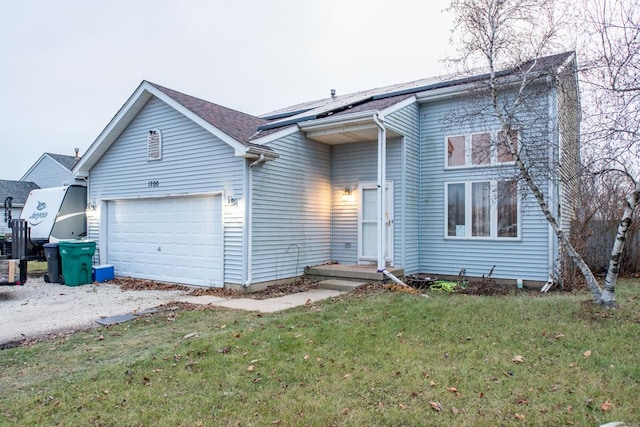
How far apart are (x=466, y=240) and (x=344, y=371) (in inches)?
274

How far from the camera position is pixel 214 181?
9711mm

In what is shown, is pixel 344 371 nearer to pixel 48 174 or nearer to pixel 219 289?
pixel 219 289

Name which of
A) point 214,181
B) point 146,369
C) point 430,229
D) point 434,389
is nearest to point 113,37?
point 214,181

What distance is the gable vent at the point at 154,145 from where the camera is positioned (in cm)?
1088

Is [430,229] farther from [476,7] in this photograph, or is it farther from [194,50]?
[194,50]

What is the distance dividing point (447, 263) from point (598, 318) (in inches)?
188

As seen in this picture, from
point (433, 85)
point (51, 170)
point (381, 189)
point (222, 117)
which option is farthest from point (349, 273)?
point (51, 170)

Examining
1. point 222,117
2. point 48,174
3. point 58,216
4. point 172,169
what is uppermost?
point 48,174

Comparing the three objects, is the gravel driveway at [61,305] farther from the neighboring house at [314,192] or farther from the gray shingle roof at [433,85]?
the gray shingle roof at [433,85]

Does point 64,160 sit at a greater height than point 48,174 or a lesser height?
greater

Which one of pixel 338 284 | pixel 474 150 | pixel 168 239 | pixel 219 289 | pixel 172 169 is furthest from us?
pixel 168 239

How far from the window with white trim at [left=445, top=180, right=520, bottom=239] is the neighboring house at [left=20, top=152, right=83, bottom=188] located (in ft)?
85.4

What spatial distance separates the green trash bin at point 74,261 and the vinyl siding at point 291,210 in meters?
4.71

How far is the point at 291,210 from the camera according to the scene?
33.6ft
